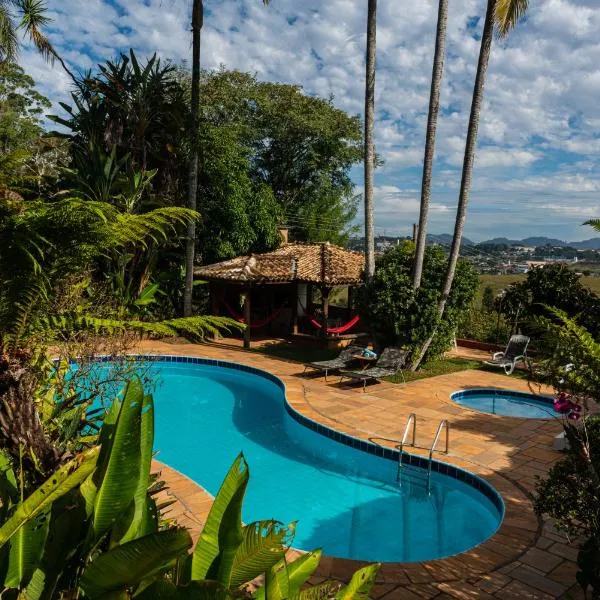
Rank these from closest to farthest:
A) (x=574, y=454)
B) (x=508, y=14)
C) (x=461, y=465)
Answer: (x=574, y=454), (x=461, y=465), (x=508, y=14)

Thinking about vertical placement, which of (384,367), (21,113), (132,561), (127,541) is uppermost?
(21,113)

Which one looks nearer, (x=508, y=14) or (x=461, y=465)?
(x=461, y=465)

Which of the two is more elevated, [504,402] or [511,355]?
[511,355]

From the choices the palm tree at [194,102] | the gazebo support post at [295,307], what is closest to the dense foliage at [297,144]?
the gazebo support post at [295,307]

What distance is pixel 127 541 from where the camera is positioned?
7.22ft

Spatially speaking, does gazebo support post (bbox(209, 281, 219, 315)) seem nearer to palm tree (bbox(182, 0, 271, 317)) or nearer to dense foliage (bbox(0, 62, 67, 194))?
palm tree (bbox(182, 0, 271, 317))

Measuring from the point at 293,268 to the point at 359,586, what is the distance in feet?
51.3

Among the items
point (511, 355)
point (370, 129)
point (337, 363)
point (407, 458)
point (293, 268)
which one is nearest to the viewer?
point (407, 458)

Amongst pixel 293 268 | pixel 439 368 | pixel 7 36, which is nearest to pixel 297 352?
pixel 293 268

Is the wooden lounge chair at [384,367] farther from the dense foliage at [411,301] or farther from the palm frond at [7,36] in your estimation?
the palm frond at [7,36]

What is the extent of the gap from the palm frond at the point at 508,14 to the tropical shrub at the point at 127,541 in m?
12.1

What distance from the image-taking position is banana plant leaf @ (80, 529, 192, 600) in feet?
5.86

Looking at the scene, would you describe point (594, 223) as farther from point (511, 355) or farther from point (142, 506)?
point (511, 355)

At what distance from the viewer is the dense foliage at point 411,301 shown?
13047mm
